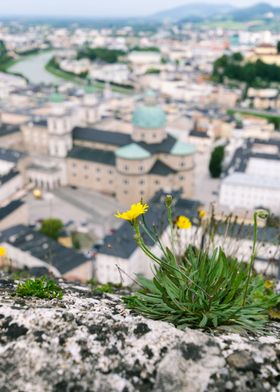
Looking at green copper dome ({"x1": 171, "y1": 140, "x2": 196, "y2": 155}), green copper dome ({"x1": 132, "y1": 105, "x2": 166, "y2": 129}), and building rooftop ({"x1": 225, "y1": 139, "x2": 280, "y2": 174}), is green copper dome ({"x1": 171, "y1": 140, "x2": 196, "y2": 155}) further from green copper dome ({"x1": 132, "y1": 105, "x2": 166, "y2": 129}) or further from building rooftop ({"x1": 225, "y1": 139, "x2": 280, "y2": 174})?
building rooftop ({"x1": 225, "y1": 139, "x2": 280, "y2": 174})

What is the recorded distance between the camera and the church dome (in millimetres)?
37312

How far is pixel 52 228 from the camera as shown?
89.9 feet

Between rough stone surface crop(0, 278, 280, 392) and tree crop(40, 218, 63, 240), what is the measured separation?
80.6 feet

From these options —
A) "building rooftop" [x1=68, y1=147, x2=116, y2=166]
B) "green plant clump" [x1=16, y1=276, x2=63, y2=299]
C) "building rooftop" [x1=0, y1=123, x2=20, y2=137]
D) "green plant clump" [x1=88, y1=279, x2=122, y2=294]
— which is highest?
"green plant clump" [x1=16, y1=276, x2=63, y2=299]

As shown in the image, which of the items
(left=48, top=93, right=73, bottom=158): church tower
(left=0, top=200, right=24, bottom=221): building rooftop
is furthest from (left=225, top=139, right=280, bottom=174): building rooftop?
(left=0, top=200, right=24, bottom=221): building rooftop

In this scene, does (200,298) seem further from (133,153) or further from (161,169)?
(161,169)

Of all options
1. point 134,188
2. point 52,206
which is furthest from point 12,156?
point 134,188

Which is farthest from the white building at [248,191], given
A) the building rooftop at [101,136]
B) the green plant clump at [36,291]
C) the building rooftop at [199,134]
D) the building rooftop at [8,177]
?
the green plant clump at [36,291]

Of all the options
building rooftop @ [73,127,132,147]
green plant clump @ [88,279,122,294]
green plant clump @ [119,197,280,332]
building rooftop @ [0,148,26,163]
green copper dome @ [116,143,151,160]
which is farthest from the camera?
building rooftop @ [73,127,132,147]

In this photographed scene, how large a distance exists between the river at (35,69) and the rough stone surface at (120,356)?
101087mm

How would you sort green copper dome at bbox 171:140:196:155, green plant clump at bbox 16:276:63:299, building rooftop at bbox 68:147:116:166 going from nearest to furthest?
green plant clump at bbox 16:276:63:299 < green copper dome at bbox 171:140:196:155 < building rooftop at bbox 68:147:116:166

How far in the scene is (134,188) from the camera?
1385 inches

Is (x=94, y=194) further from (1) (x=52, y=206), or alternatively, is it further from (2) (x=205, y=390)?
(2) (x=205, y=390)

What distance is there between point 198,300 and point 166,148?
112ft
